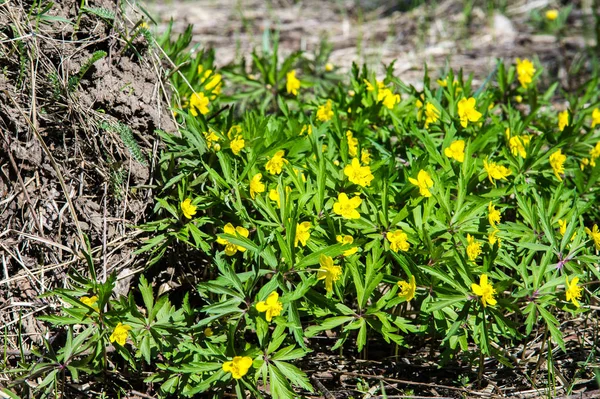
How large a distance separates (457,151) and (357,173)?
0.47 meters

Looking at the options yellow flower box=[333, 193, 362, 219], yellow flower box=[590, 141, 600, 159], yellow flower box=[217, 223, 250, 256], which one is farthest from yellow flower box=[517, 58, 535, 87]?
yellow flower box=[217, 223, 250, 256]

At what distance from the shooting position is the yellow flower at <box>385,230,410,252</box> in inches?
90.1

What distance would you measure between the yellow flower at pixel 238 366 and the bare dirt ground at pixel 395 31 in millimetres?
3333

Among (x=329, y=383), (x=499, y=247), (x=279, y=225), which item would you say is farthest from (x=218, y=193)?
(x=499, y=247)

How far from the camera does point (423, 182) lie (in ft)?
7.83

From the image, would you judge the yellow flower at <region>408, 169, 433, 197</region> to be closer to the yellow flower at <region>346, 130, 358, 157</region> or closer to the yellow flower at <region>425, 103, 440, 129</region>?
the yellow flower at <region>346, 130, 358, 157</region>

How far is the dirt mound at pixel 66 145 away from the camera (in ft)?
7.84

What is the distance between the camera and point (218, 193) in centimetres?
243

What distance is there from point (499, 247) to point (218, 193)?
3.56 feet

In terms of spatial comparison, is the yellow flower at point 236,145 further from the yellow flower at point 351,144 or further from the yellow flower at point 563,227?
the yellow flower at point 563,227

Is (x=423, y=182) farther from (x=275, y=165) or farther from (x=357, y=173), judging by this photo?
(x=275, y=165)

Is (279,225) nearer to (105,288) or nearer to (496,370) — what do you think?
(105,288)

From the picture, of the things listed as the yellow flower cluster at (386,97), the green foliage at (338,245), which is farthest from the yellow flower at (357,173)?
the yellow flower cluster at (386,97)

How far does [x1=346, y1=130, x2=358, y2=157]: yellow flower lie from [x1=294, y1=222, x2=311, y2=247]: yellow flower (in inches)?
19.5
